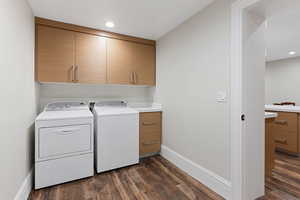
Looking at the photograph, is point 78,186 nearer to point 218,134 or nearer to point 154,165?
point 154,165

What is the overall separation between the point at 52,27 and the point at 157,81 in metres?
1.79

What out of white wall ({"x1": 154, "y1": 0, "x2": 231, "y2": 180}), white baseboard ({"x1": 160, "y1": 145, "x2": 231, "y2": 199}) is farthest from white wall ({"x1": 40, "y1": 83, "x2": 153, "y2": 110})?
white baseboard ({"x1": 160, "y1": 145, "x2": 231, "y2": 199})

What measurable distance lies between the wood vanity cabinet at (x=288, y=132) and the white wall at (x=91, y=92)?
8.10ft

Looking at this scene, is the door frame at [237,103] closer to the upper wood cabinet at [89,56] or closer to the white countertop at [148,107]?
the white countertop at [148,107]

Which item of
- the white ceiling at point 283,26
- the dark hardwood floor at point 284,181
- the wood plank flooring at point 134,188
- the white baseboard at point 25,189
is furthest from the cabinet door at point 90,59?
the dark hardwood floor at point 284,181

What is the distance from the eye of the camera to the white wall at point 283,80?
4.07m

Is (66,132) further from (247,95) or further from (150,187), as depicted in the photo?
(247,95)

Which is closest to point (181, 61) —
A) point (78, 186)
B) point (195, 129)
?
point (195, 129)

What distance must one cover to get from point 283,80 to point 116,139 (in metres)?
5.17

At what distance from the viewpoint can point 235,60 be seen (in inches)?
53.8

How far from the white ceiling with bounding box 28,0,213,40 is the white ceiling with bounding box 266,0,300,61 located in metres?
0.64

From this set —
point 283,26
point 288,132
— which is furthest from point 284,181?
point 283,26

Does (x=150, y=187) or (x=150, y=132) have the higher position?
(x=150, y=132)

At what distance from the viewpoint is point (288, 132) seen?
264 cm
